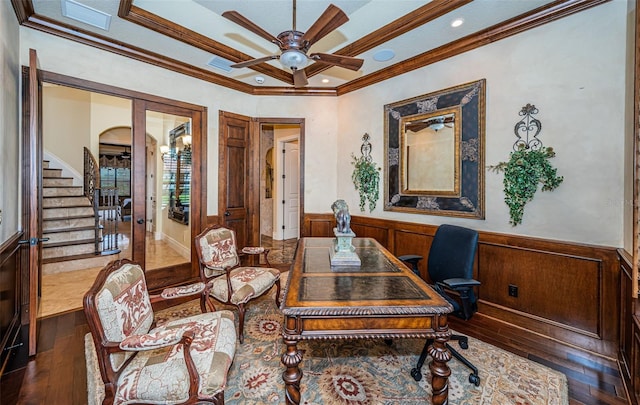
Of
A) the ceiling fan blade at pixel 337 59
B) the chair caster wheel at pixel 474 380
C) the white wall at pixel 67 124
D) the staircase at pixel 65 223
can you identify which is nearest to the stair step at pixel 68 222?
the staircase at pixel 65 223

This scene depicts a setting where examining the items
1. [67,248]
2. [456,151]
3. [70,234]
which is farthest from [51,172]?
[456,151]

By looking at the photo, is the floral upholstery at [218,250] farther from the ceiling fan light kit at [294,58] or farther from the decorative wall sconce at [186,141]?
the ceiling fan light kit at [294,58]

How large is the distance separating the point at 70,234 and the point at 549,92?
266 inches

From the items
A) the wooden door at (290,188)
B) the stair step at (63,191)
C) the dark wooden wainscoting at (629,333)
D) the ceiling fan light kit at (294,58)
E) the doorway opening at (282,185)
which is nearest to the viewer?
the dark wooden wainscoting at (629,333)

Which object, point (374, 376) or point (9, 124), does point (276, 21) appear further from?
point (374, 376)

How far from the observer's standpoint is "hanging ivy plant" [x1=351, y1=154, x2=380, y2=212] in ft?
12.7

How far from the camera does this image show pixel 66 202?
497 centimetres

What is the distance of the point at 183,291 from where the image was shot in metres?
1.88

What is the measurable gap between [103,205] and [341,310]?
237 inches

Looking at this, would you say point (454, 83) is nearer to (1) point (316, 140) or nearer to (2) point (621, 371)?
(1) point (316, 140)

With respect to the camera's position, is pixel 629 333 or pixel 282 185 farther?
pixel 282 185

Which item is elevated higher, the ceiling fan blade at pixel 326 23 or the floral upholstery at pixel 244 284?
the ceiling fan blade at pixel 326 23

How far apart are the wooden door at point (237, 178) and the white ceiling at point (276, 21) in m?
1.04

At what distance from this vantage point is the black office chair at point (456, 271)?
6.09 ft
